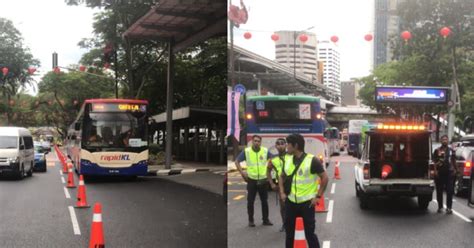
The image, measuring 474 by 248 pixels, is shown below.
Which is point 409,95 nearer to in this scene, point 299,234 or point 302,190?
point 302,190

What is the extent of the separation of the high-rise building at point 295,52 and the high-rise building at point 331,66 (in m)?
0.07

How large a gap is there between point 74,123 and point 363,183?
6.66 feet

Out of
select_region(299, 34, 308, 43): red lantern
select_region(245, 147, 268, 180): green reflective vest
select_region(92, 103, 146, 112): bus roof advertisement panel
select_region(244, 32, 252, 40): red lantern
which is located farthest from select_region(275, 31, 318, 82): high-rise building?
select_region(92, 103, 146, 112): bus roof advertisement panel

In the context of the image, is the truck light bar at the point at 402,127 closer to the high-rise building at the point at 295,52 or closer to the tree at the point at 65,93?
the high-rise building at the point at 295,52

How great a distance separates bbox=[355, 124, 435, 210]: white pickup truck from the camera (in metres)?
3.44

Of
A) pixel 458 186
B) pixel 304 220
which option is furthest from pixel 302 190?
pixel 458 186

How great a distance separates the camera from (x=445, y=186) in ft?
12.5

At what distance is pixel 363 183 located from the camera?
361cm

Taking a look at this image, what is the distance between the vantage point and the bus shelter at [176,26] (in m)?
3.44

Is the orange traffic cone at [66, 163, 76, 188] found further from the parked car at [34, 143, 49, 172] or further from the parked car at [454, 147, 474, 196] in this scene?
the parked car at [454, 147, 474, 196]

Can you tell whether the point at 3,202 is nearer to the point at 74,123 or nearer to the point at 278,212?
the point at 74,123

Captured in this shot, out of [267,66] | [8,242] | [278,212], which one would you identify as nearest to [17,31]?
[8,242]

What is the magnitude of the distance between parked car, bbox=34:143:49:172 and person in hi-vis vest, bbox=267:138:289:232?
1.53 meters

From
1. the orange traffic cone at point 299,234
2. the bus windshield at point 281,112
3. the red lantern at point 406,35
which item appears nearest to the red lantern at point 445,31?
the red lantern at point 406,35
